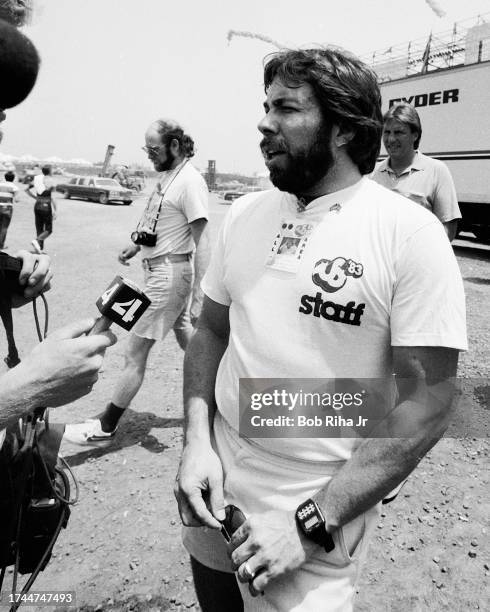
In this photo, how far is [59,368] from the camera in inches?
57.0

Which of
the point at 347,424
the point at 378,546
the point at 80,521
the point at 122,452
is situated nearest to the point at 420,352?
the point at 347,424

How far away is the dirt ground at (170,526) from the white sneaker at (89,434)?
0.07 metres

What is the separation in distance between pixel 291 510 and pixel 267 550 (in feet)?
0.46

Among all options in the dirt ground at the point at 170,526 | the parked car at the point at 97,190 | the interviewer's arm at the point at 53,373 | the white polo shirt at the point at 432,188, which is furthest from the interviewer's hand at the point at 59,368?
the parked car at the point at 97,190

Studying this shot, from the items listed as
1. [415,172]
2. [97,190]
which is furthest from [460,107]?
[97,190]

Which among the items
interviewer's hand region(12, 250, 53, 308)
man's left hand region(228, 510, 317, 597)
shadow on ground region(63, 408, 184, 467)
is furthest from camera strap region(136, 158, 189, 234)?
man's left hand region(228, 510, 317, 597)

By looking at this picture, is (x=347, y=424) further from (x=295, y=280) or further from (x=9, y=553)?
(x=9, y=553)

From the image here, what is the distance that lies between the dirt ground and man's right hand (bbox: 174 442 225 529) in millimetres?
1094

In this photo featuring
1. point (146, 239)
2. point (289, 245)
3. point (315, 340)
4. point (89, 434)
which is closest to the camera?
point (315, 340)

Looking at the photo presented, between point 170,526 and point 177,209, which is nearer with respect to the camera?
point 170,526

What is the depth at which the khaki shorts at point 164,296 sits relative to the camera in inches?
152

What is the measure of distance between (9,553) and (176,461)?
1.91 m

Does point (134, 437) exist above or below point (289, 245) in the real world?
below

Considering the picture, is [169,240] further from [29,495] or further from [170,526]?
[29,495]
